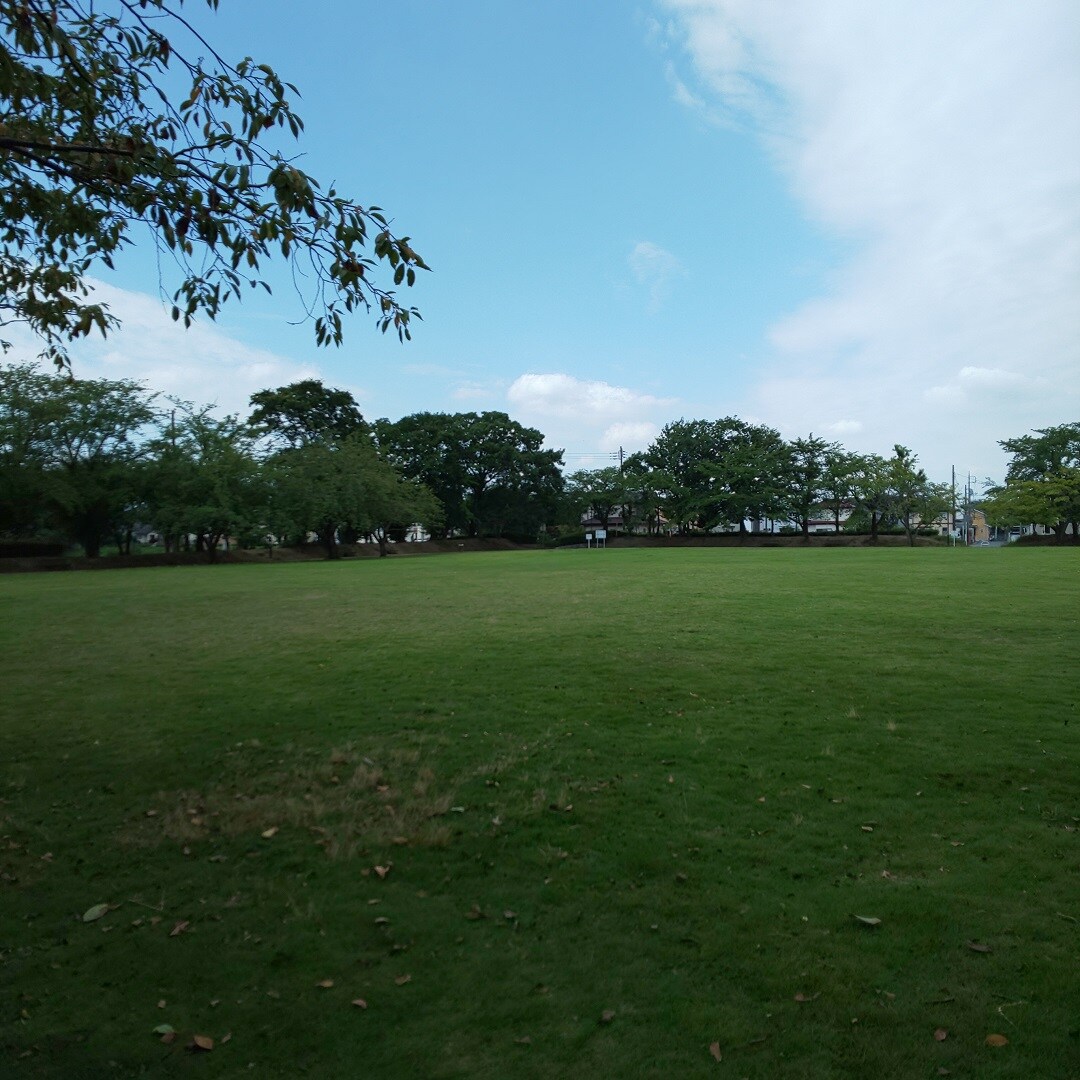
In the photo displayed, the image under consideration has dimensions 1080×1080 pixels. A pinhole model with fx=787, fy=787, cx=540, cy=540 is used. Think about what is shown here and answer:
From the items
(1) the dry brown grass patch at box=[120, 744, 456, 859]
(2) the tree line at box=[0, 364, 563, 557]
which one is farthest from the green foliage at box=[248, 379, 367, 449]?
(1) the dry brown grass patch at box=[120, 744, 456, 859]

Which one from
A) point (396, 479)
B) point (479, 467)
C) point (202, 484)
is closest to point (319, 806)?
point (202, 484)

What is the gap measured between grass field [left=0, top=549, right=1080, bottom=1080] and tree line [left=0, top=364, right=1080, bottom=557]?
34564mm

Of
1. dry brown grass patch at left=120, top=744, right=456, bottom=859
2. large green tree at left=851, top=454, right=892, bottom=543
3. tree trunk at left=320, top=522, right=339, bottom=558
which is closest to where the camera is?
dry brown grass patch at left=120, top=744, right=456, bottom=859

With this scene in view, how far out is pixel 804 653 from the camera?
10.9m

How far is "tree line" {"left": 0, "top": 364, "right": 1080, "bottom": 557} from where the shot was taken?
4131cm

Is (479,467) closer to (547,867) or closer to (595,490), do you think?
(595,490)

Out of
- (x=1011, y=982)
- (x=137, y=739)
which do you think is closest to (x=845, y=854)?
(x=1011, y=982)

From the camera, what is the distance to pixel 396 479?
190 feet

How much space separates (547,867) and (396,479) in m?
54.5

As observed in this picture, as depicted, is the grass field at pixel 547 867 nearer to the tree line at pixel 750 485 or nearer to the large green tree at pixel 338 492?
the large green tree at pixel 338 492

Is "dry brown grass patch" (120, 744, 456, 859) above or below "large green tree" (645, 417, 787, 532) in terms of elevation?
below

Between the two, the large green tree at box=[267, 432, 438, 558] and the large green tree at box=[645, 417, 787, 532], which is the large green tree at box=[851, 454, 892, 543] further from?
the large green tree at box=[267, 432, 438, 558]

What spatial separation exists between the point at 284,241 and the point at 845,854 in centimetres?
533

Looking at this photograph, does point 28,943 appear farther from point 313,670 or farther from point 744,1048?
point 313,670
